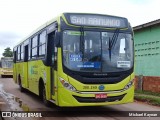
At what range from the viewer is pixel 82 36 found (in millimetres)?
10625

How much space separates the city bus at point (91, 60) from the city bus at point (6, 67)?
31.6 metres

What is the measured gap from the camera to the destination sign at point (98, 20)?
35.6 ft

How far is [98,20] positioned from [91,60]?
1.36m

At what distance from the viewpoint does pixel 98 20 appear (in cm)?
1107

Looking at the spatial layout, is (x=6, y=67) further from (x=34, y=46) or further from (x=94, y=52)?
(x=94, y=52)

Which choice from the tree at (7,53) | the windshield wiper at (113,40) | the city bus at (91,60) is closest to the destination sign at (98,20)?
the city bus at (91,60)

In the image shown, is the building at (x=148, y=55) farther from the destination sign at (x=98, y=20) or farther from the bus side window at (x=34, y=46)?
the destination sign at (x=98, y=20)

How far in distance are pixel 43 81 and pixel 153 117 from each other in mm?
4239

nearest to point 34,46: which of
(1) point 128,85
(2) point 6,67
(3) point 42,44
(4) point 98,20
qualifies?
(3) point 42,44

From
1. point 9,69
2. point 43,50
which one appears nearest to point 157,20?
point 43,50

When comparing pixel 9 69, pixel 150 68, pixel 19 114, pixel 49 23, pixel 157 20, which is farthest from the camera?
pixel 9 69

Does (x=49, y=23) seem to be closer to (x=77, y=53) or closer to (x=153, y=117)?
(x=77, y=53)

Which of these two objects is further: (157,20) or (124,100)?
(157,20)

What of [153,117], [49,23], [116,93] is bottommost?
[153,117]
